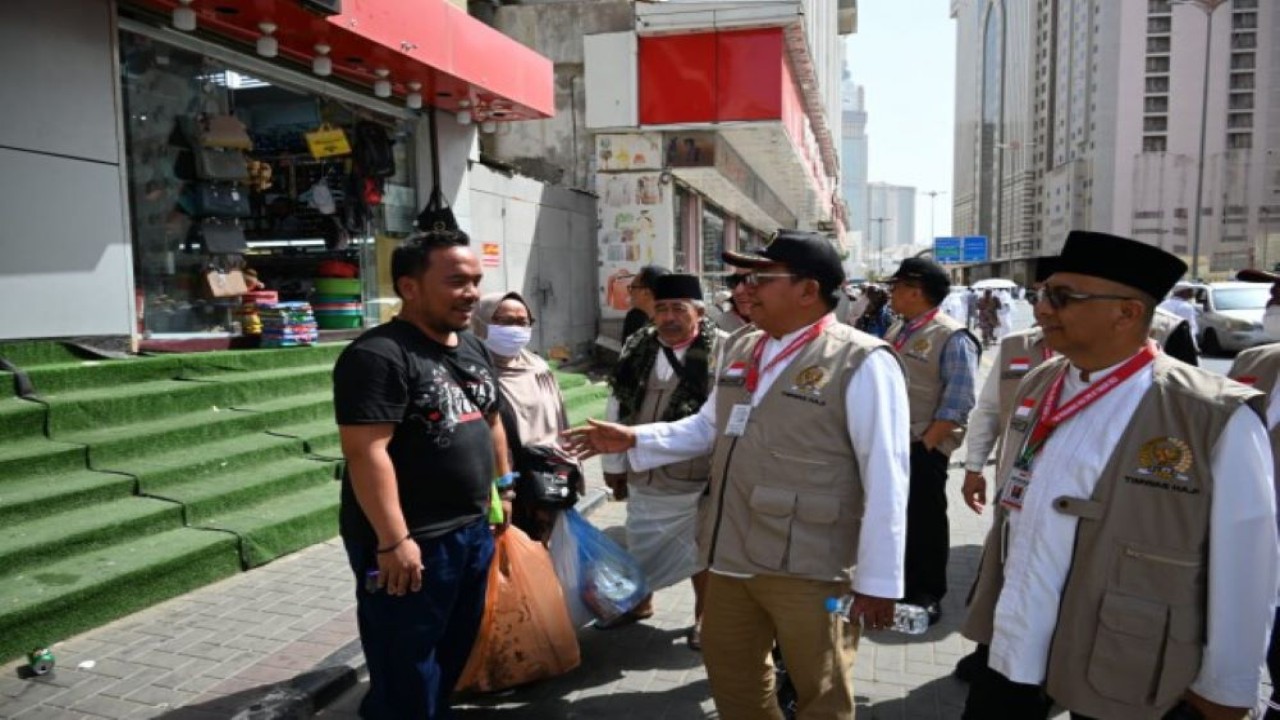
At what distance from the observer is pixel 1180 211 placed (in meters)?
79.4

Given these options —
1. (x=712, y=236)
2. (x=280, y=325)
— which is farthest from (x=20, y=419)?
(x=712, y=236)

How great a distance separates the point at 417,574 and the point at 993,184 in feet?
425

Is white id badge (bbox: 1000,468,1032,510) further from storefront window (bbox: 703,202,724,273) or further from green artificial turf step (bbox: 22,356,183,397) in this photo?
storefront window (bbox: 703,202,724,273)

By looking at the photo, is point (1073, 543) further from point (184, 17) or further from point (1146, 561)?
point (184, 17)

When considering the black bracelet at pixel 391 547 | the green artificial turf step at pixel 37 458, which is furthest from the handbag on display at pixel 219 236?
the black bracelet at pixel 391 547

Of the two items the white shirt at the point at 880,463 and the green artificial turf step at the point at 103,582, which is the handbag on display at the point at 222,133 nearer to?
the green artificial turf step at the point at 103,582

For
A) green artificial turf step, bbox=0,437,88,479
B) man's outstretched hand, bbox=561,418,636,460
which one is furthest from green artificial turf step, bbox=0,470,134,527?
man's outstretched hand, bbox=561,418,636,460

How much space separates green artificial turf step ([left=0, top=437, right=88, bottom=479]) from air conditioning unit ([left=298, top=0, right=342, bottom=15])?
3809 millimetres

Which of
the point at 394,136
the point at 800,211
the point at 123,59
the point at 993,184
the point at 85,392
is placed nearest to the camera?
the point at 85,392

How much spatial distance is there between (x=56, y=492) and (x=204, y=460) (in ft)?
3.17

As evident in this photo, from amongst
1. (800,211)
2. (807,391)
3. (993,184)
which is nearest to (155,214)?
(807,391)

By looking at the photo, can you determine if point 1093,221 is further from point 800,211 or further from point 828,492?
point 828,492

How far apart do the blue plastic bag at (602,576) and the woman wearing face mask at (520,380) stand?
17cm

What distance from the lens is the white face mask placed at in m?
4.05
